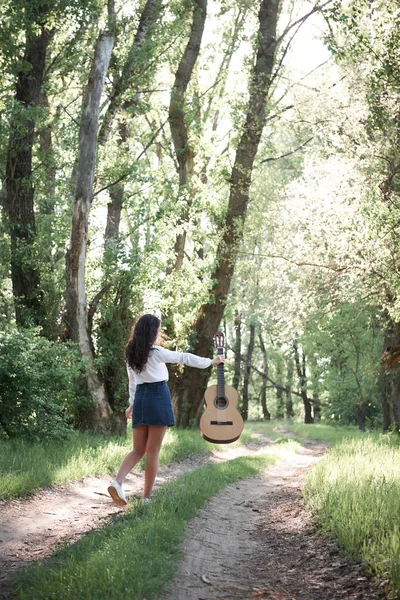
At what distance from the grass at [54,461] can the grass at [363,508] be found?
3271 millimetres

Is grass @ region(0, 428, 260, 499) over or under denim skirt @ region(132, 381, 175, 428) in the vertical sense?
under

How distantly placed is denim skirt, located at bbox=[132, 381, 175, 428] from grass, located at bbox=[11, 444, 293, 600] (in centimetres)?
87

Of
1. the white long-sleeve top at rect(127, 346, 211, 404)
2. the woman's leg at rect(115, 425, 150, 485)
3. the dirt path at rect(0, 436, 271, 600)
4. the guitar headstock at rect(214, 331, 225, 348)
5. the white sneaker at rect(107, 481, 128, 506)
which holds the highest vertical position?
the guitar headstock at rect(214, 331, 225, 348)

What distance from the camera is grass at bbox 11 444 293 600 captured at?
4332mm

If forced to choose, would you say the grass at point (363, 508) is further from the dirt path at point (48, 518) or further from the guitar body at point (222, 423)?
the dirt path at point (48, 518)

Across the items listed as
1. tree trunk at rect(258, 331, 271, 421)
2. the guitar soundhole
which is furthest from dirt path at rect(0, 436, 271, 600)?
tree trunk at rect(258, 331, 271, 421)

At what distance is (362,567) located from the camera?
17.2 feet

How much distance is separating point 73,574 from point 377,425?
123ft

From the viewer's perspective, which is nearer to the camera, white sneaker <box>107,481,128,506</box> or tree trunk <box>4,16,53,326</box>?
white sneaker <box>107,481,128,506</box>

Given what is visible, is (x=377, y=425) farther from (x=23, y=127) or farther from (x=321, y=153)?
(x=23, y=127)

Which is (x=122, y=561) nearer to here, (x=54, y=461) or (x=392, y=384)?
(x=54, y=461)

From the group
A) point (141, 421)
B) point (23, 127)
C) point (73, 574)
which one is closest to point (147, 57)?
point (23, 127)

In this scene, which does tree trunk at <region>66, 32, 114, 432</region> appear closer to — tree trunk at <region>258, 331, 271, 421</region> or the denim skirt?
the denim skirt

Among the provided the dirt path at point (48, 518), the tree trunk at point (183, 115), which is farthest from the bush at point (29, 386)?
the tree trunk at point (183, 115)
